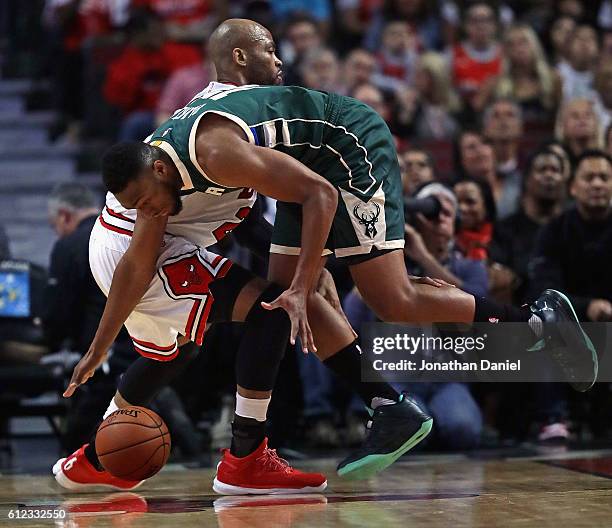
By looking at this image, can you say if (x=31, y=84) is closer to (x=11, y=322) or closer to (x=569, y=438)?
(x=11, y=322)

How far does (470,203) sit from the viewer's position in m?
6.69

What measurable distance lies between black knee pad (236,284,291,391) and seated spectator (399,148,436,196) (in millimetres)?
2718

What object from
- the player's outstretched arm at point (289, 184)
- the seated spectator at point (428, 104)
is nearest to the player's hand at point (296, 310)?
Result: the player's outstretched arm at point (289, 184)

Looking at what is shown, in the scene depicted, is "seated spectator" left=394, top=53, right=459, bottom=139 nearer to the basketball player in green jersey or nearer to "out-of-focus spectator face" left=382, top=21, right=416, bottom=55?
"out-of-focus spectator face" left=382, top=21, right=416, bottom=55

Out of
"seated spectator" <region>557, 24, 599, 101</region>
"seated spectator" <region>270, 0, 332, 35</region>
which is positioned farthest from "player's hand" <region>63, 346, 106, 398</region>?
"seated spectator" <region>270, 0, 332, 35</region>

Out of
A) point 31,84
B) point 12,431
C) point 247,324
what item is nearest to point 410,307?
point 247,324

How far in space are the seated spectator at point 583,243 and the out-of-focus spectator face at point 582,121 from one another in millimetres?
1232

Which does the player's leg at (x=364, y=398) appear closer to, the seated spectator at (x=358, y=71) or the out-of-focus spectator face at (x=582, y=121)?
the out-of-focus spectator face at (x=582, y=121)

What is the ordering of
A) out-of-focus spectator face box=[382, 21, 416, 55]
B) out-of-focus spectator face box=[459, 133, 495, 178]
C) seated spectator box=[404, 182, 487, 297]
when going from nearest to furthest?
seated spectator box=[404, 182, 487, 297] → out-of-focus spectator face box=[459, 133, 495, 178] → out-of-focus spectator face box=[382, 21, 416, 55]

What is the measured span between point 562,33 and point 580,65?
1.91ft

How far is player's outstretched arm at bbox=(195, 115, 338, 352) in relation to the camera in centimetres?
390

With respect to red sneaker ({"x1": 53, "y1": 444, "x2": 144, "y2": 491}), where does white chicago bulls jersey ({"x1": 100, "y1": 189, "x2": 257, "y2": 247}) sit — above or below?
above

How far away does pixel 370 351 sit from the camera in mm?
6074

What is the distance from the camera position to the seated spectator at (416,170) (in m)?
6.85
